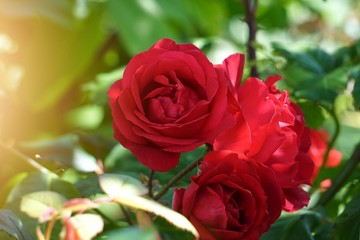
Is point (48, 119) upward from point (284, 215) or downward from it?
downward

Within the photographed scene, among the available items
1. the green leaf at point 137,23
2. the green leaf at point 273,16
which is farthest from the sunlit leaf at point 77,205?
the green leaf at point 273,16

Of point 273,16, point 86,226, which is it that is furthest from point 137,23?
point 86,226

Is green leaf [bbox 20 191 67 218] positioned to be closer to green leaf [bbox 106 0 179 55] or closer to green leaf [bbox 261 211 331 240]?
green leaf [bbox 261 211 331 240]

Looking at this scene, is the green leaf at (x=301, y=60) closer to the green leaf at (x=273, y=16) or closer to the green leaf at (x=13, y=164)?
the green leaf at (x=13, y=164)

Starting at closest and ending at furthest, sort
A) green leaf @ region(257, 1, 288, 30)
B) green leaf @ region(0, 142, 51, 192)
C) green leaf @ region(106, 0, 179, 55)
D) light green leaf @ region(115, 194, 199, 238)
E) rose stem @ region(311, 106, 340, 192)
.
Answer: light green leaf @ region(115, 194, 199, 238) < green leaf @ region(0, 142, 51, 192) < rose stem @ region(311, 106, 340, 192) < green leaf @ region(106, 0, 179, 55) < green leaf @ region(257, 1, 288, 30)

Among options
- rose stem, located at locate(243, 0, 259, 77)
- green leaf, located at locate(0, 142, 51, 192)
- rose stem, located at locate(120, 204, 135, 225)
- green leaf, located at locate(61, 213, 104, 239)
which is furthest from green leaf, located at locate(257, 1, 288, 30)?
green leaf, located at locate(61, 213, 104, 239)

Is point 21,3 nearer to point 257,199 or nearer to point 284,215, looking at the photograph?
point 284,215

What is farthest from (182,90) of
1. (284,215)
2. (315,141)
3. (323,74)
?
(315,141)

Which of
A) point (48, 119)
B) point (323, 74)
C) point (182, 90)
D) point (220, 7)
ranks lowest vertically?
point (48, 119)
